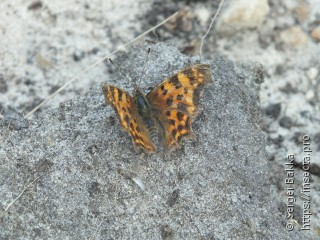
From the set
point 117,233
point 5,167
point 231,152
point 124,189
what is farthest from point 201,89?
point 5,167

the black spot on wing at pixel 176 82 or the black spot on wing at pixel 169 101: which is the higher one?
the black spot on wing at pixel 176 82

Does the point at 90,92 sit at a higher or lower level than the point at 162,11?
higher

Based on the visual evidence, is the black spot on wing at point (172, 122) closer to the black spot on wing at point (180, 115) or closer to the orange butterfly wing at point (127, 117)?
the black spot on wing at point (180, 115)

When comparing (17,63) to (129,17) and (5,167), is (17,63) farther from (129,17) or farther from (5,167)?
(5,167)

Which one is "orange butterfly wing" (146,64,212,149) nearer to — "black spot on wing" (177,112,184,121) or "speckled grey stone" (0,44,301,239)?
"black spot on wing" (177,112,184,121)

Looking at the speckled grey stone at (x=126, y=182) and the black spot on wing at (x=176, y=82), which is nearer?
the speckled grey stone at (x=126, y=182)

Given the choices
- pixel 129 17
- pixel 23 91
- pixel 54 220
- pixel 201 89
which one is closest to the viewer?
pixel 54 220

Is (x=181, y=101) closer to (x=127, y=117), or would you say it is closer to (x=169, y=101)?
(x=169, y=101)

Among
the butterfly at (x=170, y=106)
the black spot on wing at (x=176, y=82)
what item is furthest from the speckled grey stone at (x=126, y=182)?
the black spot on wing at (x=176, y=82)

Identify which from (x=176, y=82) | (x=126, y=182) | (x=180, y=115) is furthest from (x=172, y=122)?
(x=126, y=182)
